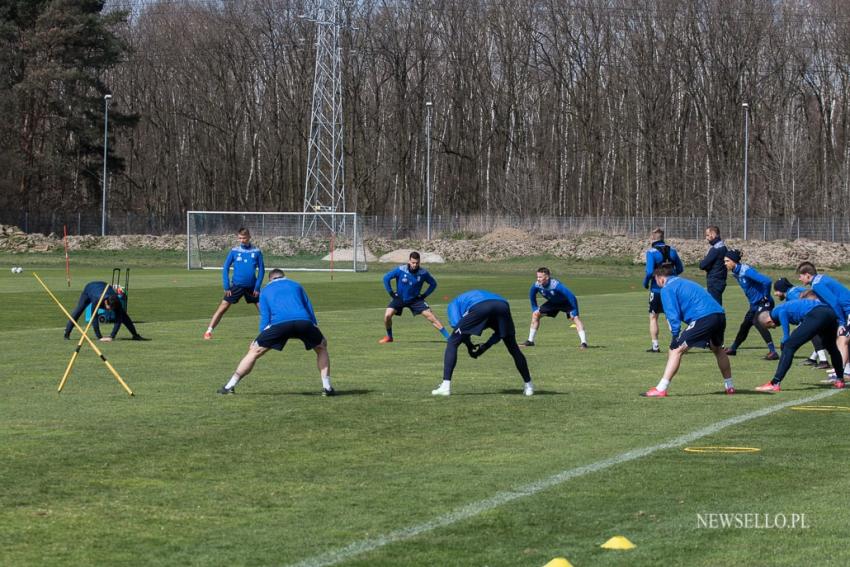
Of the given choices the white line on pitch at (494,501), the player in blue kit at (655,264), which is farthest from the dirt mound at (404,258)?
the white line on pitch at (494,501)

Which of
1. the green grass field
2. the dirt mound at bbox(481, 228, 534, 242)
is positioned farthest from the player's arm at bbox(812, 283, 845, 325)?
the dirt mound at bbox(481, 228, 534, 242)

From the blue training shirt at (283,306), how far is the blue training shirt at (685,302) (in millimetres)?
4407

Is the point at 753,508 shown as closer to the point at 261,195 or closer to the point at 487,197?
the point at 487,197

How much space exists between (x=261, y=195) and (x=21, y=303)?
233 feet

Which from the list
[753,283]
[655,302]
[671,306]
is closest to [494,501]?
[671,306]

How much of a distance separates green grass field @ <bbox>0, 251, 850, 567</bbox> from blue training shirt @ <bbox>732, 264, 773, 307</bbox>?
1101 mm

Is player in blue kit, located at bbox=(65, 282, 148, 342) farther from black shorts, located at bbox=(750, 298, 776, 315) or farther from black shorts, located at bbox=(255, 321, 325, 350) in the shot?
black shorts, located at bbox=(750, 298, 776, 315)

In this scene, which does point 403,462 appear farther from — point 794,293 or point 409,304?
point 409,304

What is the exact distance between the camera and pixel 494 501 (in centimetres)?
1066

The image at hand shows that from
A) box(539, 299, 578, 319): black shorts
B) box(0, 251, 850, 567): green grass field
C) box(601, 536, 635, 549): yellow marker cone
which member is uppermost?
box(539, 299, 578, 319): black shorts

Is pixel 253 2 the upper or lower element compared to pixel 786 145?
upper

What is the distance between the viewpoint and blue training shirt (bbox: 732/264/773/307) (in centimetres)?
2295

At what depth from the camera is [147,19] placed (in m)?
116

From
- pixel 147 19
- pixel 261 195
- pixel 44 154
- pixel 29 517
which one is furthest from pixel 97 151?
pixel 29 517
